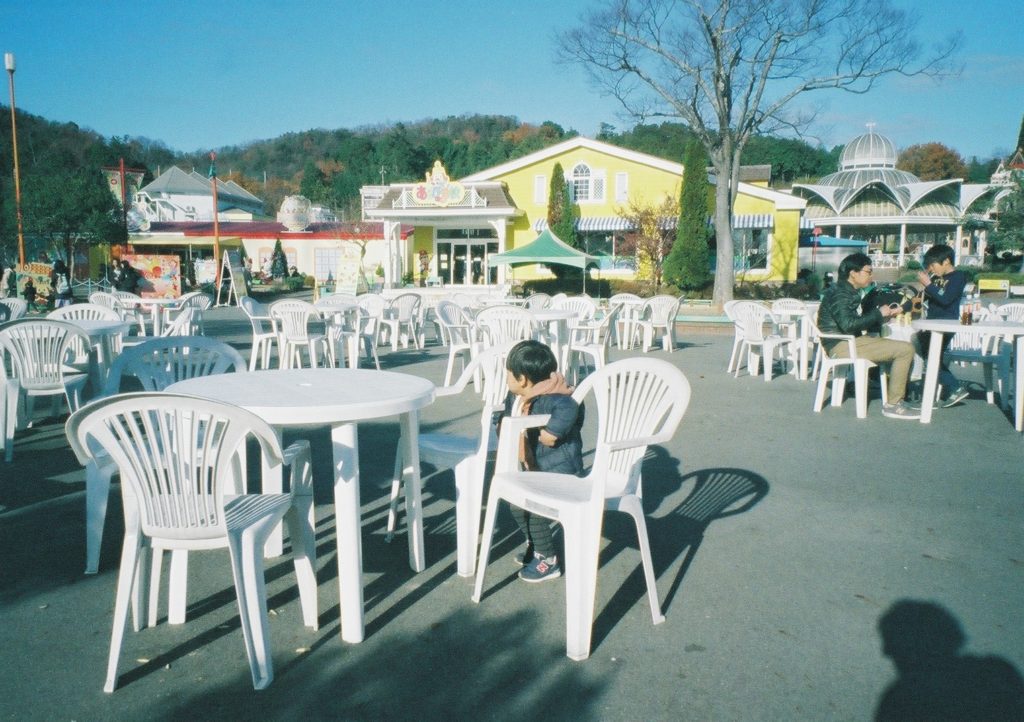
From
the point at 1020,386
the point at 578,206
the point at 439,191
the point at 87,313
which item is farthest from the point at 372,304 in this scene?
the point at 578,206

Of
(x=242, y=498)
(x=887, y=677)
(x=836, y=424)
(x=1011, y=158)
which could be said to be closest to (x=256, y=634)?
(x=242, y=498)

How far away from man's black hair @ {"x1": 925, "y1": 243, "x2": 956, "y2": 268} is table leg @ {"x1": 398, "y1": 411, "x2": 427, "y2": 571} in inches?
232

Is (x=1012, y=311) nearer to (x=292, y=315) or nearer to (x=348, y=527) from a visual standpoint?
(x=292, y=315)

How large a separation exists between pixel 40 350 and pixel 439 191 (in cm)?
Answer: 2315

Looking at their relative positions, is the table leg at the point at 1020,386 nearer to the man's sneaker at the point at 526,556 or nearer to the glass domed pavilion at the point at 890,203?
the man's sneaker at the point at 526,556

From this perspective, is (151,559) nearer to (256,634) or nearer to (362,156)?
(256,634)

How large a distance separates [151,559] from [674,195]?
27132 mm

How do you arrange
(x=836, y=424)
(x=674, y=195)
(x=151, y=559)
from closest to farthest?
(x=151, y=559), (x=836, y=424), (x=674, y=195)

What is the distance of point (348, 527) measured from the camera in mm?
2668

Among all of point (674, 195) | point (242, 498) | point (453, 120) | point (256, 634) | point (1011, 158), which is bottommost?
point (256, 634)

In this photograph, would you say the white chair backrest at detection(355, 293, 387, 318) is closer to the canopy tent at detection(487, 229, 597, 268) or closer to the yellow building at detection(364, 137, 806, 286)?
the canopy tent at detection(487, 229, 597, 268)

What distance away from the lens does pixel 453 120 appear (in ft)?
286

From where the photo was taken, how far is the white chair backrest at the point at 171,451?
2.23 meters

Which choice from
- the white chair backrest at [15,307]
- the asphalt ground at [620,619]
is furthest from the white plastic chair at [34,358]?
the white chair backrest at [15,307]
